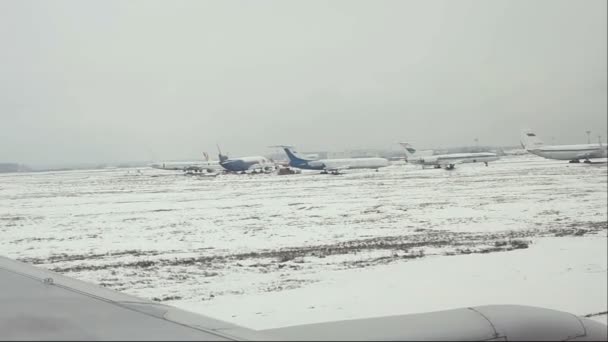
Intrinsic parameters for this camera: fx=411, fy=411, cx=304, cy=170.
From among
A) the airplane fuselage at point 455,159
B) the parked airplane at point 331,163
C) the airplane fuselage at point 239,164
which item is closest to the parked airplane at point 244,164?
the airplane fuselage at point 239,164

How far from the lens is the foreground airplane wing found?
114 cm

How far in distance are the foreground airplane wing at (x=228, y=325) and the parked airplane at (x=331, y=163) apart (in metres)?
31.3

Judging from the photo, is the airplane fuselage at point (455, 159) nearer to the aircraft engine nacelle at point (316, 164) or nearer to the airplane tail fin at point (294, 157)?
the aircraft engine nacelle at point (316, 164)

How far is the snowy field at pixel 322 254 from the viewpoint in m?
4.17

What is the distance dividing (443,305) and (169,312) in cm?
329

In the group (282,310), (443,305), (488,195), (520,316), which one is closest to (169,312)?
(520,316)

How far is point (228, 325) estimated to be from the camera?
1236 millimetres

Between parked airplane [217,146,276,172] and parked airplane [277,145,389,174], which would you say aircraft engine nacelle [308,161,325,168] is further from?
parked airplane [217,146,276,172]

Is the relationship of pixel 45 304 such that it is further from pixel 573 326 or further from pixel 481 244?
pixel 481 244

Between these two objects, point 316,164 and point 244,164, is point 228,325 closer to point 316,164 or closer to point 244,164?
point 316,164

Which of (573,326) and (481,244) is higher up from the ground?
(573,326)

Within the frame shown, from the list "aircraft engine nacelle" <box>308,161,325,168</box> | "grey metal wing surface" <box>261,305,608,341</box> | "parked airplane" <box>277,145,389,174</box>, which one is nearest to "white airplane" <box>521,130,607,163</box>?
"parked airplane" <box>277,145,389,174</box>

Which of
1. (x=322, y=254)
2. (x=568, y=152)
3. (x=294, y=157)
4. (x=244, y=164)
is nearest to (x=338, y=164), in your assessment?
(x=294, y=157)

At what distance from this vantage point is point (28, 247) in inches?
242
